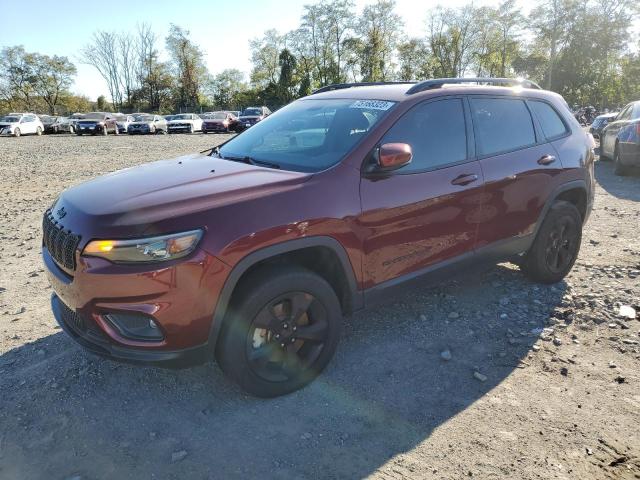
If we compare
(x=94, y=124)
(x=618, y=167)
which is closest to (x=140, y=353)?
(x=618, y=167)

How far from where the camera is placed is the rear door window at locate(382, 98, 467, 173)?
10.7 ft

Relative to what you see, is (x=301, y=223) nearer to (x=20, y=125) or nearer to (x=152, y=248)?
(x=152, y=248)

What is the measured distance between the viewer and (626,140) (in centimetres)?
973

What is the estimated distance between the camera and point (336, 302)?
297 cm

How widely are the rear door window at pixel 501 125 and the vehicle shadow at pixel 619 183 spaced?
543cm

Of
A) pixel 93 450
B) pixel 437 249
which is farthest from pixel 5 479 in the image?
pixel 437 249

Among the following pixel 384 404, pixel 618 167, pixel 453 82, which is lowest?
pixel 384 404

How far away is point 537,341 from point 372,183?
175 centimetres

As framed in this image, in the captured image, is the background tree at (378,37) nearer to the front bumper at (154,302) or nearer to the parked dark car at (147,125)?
the parked dark car at (147,125)

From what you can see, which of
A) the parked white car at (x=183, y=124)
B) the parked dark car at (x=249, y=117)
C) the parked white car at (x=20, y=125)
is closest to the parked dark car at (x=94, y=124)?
the parked white car at (x=20, y=125)

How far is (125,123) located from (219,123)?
771 cm

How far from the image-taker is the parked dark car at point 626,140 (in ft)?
31.1

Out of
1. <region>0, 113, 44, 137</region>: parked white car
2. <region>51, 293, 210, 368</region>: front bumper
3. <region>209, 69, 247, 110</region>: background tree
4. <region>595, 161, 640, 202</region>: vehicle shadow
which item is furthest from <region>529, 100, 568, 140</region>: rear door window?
<region>209, 69, 247, 110</region>: background tree

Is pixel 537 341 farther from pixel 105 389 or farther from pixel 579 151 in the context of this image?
pixel 105 389
